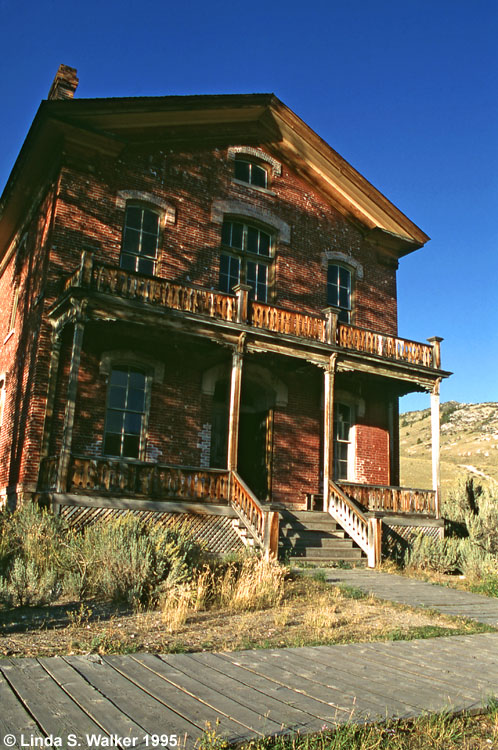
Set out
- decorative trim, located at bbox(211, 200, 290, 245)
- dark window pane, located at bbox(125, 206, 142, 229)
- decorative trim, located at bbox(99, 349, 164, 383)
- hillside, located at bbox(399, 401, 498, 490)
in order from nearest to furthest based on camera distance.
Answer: decorative trim, located at bbox(99, 349, 164, 383) → dark window pane, located at bbox(125, 206, 142, 229) → decorative trim, located at bbox(211, 200, 290, 245) → hillside, located at bbox(399, 401, 498, 490)

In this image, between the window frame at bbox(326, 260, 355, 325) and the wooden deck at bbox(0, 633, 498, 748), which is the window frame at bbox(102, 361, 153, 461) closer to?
the window frame at bbox(326, 260, 355, 325)

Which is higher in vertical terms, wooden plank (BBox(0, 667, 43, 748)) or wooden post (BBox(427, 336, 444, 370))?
wooden post (BBox(427, 336, 444, 370))

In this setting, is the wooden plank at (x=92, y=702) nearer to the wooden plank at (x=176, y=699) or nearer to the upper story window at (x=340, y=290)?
the wooden plank at (x=176, y=699)

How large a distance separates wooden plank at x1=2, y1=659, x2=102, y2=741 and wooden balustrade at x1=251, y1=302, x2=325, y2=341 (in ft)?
37.5

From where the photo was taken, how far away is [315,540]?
45.3 ft

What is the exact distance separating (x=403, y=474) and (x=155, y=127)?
1501 inches

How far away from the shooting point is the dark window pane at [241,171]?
17969 mm

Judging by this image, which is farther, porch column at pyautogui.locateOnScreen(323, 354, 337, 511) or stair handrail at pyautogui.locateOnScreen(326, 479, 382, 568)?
porch column at pyautogui.locateOnScreen(323, 354, 337, 511)

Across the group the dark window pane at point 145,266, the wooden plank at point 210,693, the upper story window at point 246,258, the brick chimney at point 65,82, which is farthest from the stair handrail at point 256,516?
the brick chimney at point 65,82

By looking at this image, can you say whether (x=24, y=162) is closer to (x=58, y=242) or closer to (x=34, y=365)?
(x=58, y=242)

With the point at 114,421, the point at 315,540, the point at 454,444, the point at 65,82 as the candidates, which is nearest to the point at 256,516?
the point at 315,540

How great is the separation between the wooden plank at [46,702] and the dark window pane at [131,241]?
1246 cm

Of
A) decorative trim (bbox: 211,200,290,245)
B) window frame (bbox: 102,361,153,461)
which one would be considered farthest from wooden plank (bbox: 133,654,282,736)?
decorative trim (bbox: 211,200,290,245)

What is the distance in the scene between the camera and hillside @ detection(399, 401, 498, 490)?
49906 millimetres
